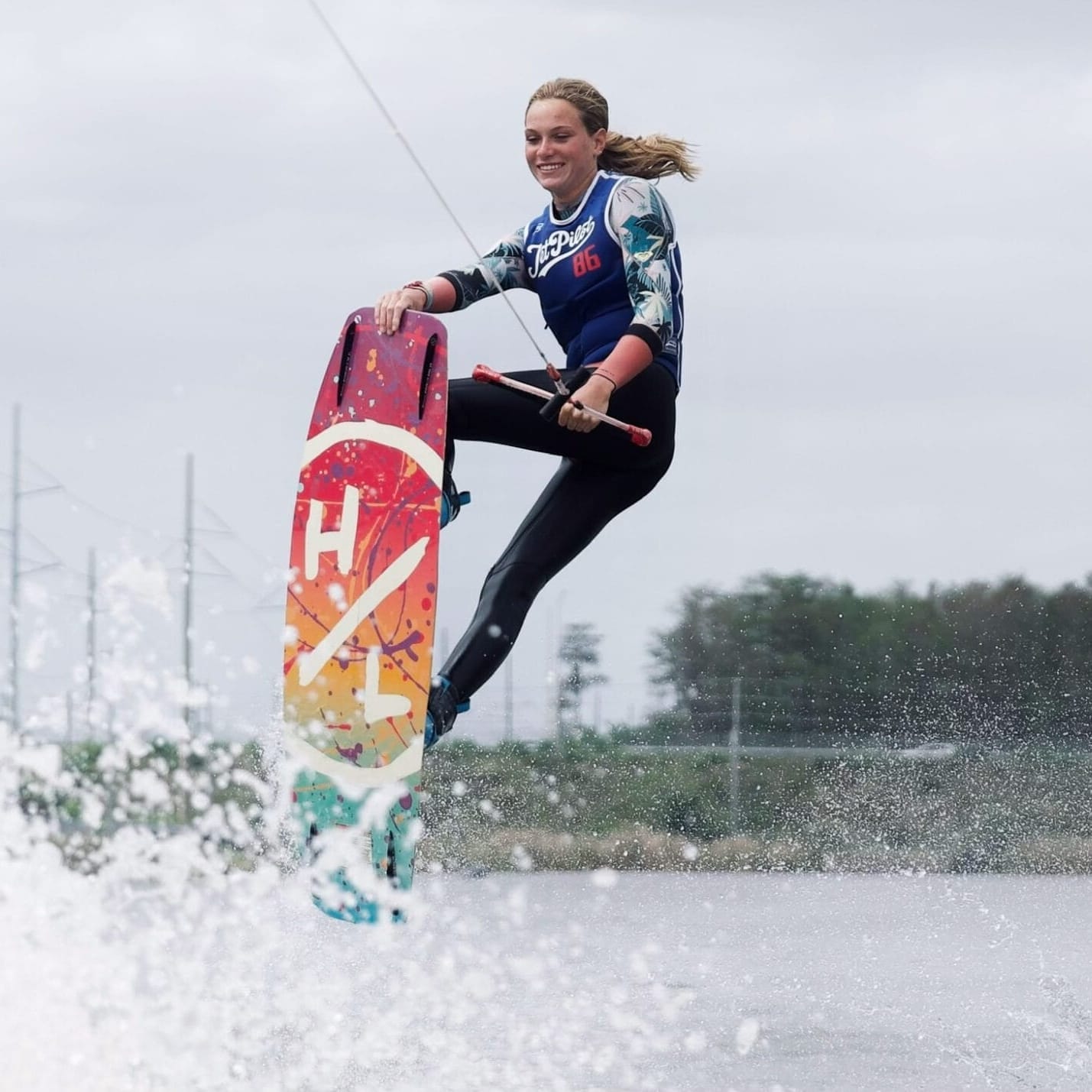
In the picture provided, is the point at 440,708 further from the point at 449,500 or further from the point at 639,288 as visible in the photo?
the point at 639,288

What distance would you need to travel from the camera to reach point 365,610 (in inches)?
203

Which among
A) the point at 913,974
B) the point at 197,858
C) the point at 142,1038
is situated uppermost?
the point at 197,858

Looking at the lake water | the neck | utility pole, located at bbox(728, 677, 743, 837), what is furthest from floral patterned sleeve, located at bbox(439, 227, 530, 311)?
utility pole, located at bbox(728, 677, 743, 837)

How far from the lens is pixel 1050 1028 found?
29.2 feet

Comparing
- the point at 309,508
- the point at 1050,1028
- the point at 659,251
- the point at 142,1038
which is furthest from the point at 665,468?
the point at 1050,1028

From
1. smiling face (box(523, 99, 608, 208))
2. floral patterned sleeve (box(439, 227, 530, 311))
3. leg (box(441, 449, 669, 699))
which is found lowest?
leg (box(441, 449, 669, 699))

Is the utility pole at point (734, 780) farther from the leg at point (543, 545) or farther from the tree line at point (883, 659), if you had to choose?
the leg at point (543, 545)

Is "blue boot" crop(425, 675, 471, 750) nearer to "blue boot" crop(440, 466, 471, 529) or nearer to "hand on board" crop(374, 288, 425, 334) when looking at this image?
"blue boot" crop(440, 466, 471, 529)

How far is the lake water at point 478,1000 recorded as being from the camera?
228 inches

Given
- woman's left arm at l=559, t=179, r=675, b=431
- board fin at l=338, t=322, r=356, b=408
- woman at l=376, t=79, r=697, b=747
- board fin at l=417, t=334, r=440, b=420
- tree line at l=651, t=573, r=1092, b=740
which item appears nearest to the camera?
woman's left arm at l=559, t=179, r=675, b=431

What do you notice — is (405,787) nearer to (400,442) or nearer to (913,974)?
(400,442)

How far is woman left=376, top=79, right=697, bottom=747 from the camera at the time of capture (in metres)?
5.11

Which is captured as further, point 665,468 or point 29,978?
point 29,978

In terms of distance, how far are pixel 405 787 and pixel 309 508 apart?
93 cm
